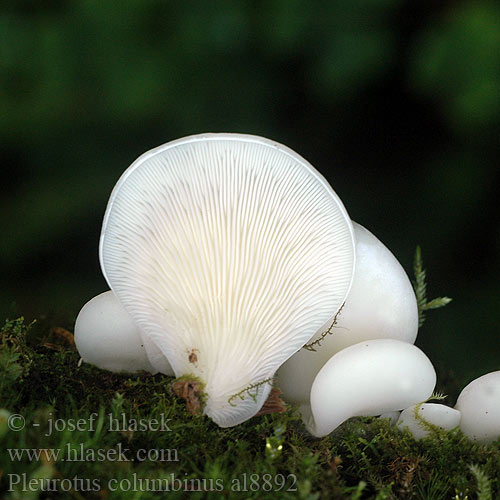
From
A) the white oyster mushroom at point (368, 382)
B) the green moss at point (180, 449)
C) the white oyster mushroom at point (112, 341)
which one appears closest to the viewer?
the green moss at point (180, 449)

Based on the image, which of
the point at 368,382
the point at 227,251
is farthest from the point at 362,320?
the point at 227,251

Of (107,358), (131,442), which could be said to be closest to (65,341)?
(107,358)

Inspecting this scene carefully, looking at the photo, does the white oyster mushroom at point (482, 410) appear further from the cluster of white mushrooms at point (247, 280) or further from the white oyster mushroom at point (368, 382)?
the white oyster mushroom at point (368, 382)

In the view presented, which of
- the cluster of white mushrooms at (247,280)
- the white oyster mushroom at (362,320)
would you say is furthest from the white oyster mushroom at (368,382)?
the white oyster mushroom at (362,320)

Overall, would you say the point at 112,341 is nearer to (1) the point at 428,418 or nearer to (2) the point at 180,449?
(2) the point at 180,449

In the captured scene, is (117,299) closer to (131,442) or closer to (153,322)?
(153,322)

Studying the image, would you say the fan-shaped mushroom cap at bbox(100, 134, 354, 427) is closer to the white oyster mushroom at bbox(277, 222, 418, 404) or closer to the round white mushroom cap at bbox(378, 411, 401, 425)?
the white oyster mushroom at bbox(277, 222, 418, 404)

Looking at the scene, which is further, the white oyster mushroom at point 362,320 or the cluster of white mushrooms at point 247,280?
the white oyster mushroom at point 362,320
